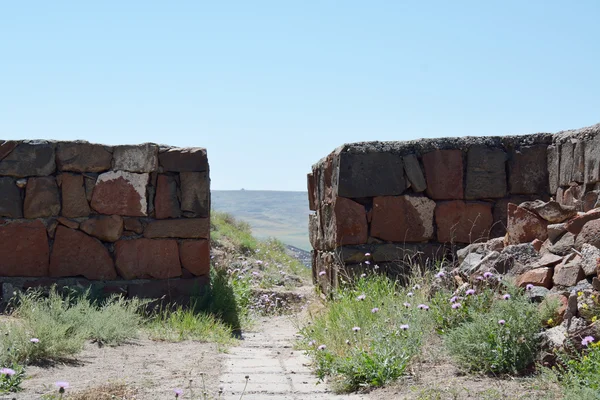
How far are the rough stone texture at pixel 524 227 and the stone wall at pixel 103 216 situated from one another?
3586 millimetres

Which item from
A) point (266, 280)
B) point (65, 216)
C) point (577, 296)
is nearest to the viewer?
point (577, 296)

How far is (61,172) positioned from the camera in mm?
8000

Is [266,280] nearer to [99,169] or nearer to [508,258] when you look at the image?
[99,169]

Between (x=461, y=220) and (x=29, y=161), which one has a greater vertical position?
(x=29, y=161)

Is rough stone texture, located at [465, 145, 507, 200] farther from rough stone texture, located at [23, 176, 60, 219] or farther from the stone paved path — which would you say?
rough stone texture, located at [23, 176, 60, 219]

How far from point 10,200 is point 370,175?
4048mm

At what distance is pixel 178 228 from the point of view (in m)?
8.10

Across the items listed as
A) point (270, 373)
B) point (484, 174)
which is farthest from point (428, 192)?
point (270, 373)

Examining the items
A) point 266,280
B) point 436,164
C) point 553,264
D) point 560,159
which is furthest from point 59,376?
point 266,280

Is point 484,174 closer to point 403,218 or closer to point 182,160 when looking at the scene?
point 403,218

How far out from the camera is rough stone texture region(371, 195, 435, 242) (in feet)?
24.7

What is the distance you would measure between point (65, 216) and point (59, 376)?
3.56m

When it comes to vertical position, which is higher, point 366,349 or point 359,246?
point 359,246

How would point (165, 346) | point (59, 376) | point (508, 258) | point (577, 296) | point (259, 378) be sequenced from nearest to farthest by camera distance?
point (577, 296) → point (59, 376) → point (259, 378) → point (508, 258) → point (165, 346)
